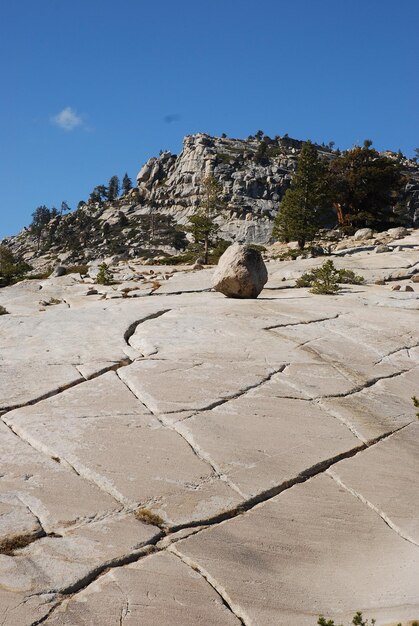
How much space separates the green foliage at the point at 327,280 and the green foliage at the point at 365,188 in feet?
84.2

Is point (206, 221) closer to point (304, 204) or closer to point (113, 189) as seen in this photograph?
point (304, 204)

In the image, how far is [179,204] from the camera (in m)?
133

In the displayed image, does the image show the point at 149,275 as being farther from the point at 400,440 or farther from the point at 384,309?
the point at 400,440

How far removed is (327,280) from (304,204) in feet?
69.9

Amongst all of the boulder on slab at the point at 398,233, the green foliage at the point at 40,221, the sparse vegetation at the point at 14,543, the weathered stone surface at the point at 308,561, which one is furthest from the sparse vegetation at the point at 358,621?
the green foliage at the point at 40,221

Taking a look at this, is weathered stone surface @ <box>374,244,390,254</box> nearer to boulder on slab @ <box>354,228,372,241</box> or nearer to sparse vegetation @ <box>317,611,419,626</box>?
boulder on slab @ <box>354,228,372,241</box>

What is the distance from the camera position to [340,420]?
10.2 meters

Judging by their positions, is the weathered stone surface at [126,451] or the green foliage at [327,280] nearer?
the weathered stone surface at [126,451]

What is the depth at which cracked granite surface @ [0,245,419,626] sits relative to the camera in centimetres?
594

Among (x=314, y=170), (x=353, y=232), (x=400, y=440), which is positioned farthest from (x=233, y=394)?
(x=353, y=232)

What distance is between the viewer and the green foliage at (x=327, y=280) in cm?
2195

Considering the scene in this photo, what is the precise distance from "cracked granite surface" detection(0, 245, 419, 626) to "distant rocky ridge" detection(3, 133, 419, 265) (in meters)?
87.0

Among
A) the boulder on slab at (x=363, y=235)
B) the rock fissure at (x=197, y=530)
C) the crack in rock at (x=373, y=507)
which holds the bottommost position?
the crack in rock at (x=373, y=507)

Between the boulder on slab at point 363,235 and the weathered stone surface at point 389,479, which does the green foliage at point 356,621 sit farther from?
the boulder on slab at point 363,235
